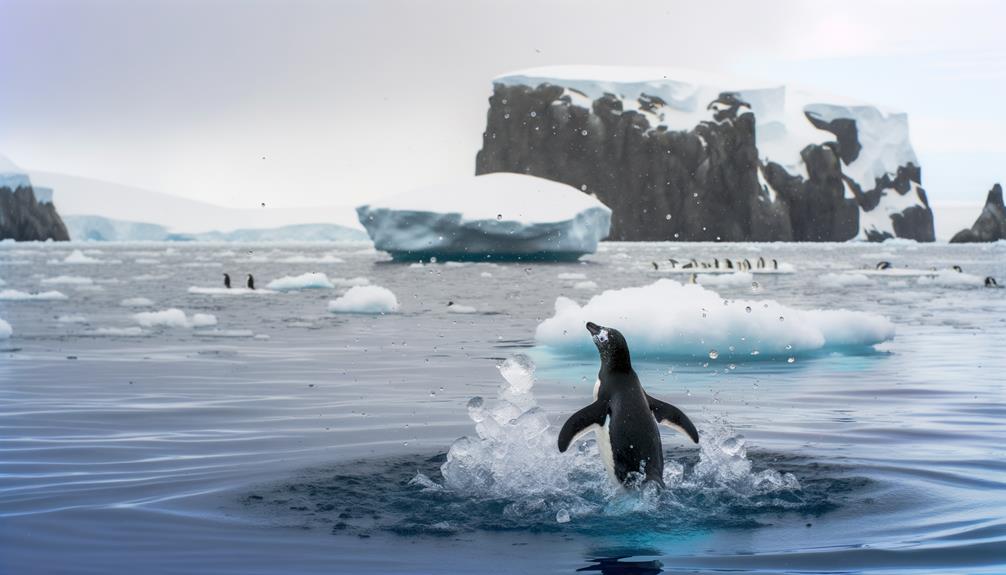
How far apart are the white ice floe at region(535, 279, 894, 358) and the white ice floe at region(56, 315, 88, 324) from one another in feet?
31.6

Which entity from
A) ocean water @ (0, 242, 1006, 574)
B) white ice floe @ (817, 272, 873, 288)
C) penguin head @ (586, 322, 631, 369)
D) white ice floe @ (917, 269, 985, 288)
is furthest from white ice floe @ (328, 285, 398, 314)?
white ice floe @ (917, 269, 985, 288)

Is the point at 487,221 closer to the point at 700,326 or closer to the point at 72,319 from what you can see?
the point at 72,319

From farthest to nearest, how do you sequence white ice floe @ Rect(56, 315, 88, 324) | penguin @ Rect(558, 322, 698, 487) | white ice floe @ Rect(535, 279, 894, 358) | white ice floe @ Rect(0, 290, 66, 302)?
white ice floe @ Rect(0, 290, 66, 302) < white ice floe @ Rect(56, 315, 88, 324) < white ice floe @ Rect(535, 279, 894, 358) < penguin @ Rect(558, 322, 698, 487)

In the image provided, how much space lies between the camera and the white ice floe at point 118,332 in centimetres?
1825

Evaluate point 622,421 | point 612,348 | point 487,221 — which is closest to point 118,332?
point 612,348

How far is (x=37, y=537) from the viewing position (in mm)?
5461

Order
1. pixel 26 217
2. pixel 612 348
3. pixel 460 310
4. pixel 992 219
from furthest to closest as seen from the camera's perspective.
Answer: pixel 992 219 → pixel 26 217 → pixel 460 310 → pixel 612 348

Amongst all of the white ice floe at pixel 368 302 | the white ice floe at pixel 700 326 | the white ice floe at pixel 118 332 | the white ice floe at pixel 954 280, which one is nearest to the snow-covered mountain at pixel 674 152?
the white ice floe at pixel 954 280

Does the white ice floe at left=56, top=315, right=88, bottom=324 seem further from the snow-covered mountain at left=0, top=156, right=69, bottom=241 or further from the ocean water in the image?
the snow-covered mountain at left=0, top=156, right=69, bottom=241

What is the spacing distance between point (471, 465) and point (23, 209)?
13130 cm

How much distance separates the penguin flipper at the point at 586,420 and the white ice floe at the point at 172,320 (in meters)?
14.5

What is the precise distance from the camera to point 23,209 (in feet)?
417

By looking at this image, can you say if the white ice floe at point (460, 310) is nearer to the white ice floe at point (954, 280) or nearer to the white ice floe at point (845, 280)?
the white ice floe at point (845, 280)

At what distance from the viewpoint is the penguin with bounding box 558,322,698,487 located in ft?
20.7
